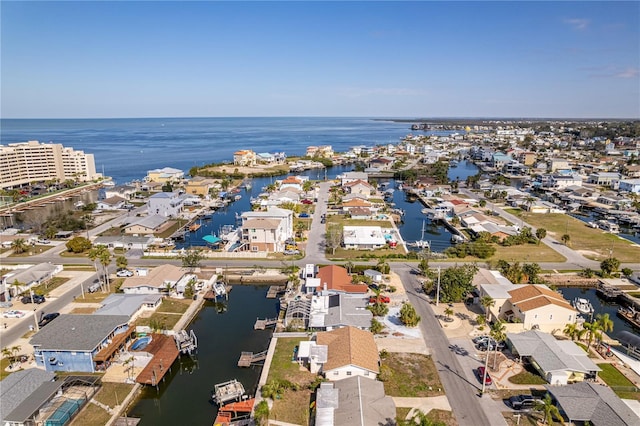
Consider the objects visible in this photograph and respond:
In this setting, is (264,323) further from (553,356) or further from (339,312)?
(553,356)

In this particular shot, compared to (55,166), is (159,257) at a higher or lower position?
lower

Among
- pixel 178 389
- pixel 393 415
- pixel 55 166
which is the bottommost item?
pixel 178 389

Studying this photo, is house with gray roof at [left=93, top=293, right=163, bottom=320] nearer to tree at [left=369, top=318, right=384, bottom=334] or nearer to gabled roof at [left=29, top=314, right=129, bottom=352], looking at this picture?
gabled roof at [left=29, top=314, right=129, bottom=352]

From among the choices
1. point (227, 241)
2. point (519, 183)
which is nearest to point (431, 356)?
point (227, 241)

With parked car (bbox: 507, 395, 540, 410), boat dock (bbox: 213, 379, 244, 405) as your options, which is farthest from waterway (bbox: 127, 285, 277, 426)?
parked car (bbox: 507, 395, 540, 410)

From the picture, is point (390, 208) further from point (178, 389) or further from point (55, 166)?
point (55, 166)
